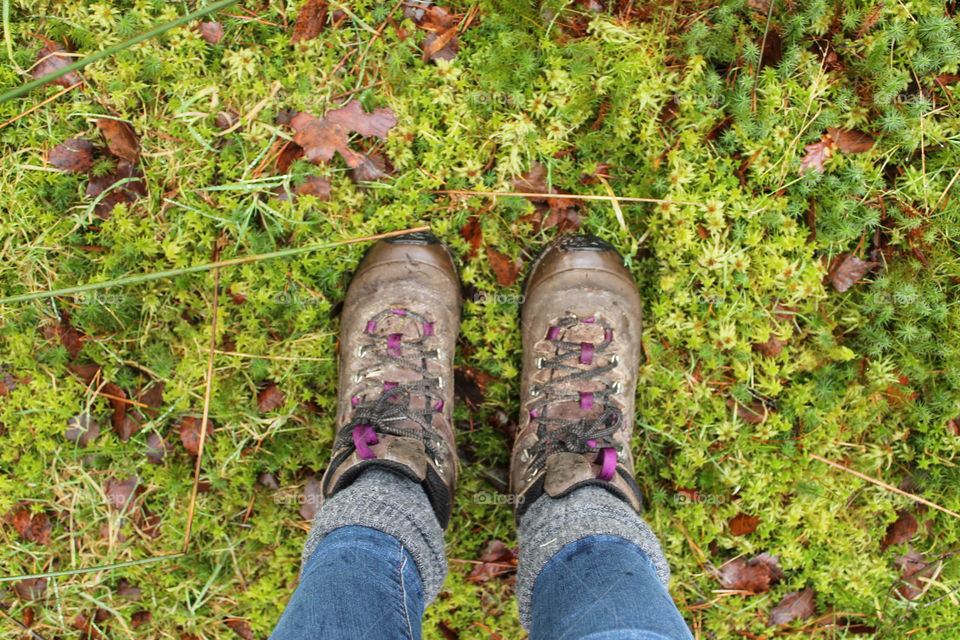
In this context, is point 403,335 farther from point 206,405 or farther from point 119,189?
point 119,189

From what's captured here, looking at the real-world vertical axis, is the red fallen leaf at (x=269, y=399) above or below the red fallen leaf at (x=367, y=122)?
below

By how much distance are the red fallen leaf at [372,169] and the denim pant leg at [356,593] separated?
2044mm

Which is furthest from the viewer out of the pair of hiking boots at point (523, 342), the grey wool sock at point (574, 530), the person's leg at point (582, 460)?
the pair of hiking boots at point (523, 342)

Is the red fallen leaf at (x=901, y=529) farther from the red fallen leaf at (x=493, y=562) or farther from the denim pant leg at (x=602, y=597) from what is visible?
the red fallen leaf at (x=493, y=562)

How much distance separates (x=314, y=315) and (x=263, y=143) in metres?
1.10

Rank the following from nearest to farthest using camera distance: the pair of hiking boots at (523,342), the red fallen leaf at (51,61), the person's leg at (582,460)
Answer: the person's leg at (582,460) → the pair of hiking boots at (523,342) → the red fallen leaf at (51,61)

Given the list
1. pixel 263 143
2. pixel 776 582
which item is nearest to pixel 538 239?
pixel 263 143

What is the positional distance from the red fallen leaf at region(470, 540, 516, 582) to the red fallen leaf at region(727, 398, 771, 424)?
5.40 ft

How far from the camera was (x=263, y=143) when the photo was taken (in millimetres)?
3701

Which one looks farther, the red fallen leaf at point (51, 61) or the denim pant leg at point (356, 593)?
the red fallen leaf at point (51, 61)

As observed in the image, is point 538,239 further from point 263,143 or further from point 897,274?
point 897,274

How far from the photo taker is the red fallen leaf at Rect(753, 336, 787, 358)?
12.0ft

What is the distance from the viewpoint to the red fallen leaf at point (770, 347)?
144 inches

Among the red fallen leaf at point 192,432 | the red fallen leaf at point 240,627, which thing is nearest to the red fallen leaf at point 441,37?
the red fallen leaf at point 192,432
